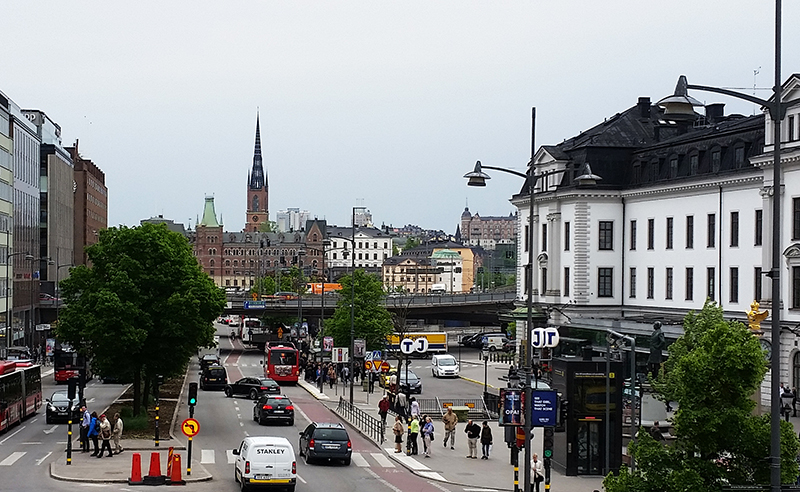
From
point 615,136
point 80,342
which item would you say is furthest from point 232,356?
point 80,342

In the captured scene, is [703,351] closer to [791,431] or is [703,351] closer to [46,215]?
[791,431]

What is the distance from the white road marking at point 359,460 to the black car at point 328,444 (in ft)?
2.01

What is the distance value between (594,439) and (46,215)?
95.9 m

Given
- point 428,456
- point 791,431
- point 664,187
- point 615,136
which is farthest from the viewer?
point 615,136

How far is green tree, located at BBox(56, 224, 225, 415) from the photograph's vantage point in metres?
44.8

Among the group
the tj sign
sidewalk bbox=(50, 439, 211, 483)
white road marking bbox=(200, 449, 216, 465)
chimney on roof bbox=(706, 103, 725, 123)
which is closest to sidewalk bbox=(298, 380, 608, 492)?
the tj sign

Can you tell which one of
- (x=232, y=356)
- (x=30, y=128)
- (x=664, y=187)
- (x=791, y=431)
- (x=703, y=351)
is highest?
(x=30, y=128)

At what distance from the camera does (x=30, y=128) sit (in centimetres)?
10825

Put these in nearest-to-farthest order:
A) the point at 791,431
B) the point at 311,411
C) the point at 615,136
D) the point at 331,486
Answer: the point at 791,431 → the point at 331,486 → the point at 311,411 → the point at 615,136

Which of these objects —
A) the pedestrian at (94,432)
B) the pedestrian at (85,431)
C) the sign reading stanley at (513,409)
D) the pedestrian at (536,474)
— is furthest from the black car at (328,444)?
the sign reading stanley at (513,409)

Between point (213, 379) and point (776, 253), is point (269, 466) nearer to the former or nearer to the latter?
point (776, 253)

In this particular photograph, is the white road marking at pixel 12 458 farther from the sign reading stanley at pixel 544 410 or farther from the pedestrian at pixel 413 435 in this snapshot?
the sign reading stanley at pixel 544 410

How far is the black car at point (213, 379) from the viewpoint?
235 feet

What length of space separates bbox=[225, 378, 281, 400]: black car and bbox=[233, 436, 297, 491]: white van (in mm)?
32110
